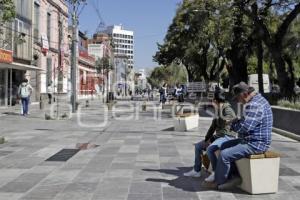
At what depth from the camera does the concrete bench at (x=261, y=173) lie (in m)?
7.89

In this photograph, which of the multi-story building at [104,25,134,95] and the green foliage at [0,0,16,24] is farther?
the multi-story building at [104,25,134,95]

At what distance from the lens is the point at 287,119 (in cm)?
1811

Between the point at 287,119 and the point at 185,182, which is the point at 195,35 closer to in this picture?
the point at 287,119

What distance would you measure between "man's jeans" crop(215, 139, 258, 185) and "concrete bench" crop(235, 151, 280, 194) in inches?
4.0

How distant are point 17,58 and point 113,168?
25.7m

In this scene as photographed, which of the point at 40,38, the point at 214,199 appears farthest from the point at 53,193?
the point at 40,38

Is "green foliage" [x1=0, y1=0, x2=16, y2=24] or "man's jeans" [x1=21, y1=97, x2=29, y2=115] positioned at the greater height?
"green foliage" [x1=0, y1=0, x2=16, y2=24]

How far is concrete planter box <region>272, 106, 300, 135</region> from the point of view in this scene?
56.0 ft

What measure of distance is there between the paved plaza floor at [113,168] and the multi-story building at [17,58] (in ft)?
51.5

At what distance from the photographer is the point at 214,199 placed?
7680 millimetres

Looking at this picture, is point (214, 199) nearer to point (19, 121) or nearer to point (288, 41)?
point (19, 121)

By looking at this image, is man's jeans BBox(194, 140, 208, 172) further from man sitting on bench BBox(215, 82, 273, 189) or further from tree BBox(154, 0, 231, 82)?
tree BBox(154, 0, 231, 82)

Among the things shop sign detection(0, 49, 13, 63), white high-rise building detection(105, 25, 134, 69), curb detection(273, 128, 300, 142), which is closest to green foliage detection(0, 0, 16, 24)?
curb detection(273, 128, 300, 142)

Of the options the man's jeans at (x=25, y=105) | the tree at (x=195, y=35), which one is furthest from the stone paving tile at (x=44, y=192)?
the tree at (x=195, y=35)
